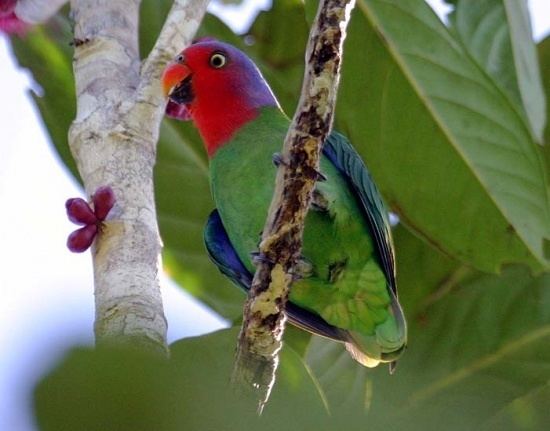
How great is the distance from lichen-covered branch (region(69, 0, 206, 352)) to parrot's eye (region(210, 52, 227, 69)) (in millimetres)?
767

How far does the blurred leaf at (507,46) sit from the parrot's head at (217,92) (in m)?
0.63

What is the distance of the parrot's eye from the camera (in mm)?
2643

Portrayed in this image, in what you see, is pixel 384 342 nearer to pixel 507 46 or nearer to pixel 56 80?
pixel 507 46

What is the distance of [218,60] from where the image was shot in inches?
104

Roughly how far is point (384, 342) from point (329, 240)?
31 centimetres

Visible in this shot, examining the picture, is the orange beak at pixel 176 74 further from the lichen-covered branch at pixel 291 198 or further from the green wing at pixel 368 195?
the lichen-covered branch at pixel 291 198

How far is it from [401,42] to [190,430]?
2141 mm

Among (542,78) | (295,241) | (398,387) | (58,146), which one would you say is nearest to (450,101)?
(542,78)

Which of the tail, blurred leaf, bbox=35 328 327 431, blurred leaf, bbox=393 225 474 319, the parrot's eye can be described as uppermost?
blurred leaf, bbox=35 328 327 431

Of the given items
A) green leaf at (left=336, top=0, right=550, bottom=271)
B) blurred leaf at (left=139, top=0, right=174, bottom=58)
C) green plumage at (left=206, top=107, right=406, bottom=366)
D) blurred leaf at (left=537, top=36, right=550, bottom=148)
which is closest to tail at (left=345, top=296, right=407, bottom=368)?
green plumage at (left=206, top=107, right=406, bottom=366)

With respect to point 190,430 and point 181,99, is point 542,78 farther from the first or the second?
point 190,430

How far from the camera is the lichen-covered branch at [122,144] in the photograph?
1230 millimetres

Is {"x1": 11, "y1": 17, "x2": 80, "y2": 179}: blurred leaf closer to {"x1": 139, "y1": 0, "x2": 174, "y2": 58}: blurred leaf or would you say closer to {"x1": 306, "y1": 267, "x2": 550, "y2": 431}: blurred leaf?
{"x1": 139, "y1": 0, "x2": 174, "y2": 58}: blurred leaf

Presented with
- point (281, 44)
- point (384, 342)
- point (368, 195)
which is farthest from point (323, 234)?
point (281, 44)
